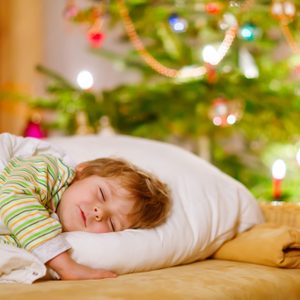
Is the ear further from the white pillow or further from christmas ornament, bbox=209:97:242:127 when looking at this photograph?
christmas ornament, bbox=209:97:242:127

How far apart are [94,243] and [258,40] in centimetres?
172

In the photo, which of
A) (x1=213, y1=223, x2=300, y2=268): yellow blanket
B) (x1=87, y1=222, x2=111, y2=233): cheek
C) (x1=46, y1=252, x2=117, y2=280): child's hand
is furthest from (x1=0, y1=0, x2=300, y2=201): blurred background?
(x1=46, y1=252, x2=117, y2=280): child's hand

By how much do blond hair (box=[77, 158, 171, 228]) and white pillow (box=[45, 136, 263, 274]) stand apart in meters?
0.03

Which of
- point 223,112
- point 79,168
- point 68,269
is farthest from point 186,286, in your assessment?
point 223,112

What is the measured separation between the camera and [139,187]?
151 cm

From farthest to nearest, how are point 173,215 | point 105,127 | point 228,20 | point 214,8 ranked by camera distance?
1. point 105,127
2. point 228,20
3. point 214,8
4. point 173,215

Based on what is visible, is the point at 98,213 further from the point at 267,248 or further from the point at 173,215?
the point at 267,248

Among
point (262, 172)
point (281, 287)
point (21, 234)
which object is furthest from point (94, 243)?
point (262, 172)

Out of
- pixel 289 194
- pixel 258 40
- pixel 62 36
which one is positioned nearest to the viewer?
pixel 289 194

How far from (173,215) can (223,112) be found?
41.8 inches

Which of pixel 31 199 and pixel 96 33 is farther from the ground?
pixel 96 33

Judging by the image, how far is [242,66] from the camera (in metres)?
2.91

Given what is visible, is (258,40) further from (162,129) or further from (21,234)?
(21,234)

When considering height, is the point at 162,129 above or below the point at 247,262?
above
